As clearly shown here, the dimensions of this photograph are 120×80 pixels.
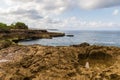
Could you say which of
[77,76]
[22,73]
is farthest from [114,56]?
[22,73]

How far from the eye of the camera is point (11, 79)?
35.1 feet

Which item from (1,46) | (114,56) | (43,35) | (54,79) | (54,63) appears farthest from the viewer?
(43,35)

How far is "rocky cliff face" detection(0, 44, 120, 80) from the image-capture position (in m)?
11.0

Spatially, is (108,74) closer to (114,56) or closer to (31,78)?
(114,56)

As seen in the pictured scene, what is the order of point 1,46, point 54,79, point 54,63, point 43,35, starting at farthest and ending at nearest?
point 43,35 < point 1,46 < point 54,63 < point 54,79

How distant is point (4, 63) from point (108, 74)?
219 inches

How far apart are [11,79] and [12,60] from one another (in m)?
2.18

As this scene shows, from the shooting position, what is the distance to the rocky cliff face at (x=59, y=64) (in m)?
11.0

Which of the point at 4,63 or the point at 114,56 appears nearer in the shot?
the point at 4,63

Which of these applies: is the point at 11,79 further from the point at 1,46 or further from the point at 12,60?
the point at 1,46

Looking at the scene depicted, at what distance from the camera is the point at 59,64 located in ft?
39.3

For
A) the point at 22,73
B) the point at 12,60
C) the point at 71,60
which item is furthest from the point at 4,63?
the point at 71,60

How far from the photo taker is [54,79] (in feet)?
35.1

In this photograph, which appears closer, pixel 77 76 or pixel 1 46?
pixel 77 76
